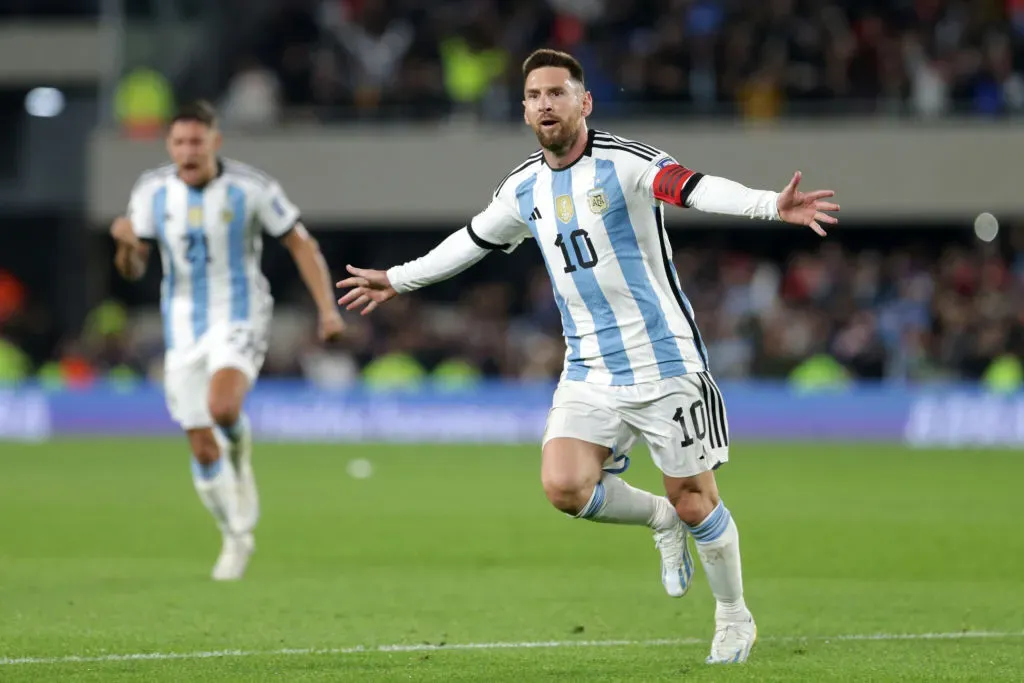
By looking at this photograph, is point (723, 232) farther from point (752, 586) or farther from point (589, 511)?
point (589, 511)

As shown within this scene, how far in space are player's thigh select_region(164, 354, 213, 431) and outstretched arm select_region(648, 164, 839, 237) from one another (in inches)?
158

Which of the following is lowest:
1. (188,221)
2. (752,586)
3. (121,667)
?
(752,586)

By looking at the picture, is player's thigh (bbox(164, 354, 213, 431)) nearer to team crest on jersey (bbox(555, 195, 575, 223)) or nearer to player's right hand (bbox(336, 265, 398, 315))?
player's right hand (bbox(336, 265, 398, 315))

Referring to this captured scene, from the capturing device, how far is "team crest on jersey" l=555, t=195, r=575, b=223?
22.8 feet

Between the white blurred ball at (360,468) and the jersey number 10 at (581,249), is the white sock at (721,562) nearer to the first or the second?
the jersey number 10 at (581,249)

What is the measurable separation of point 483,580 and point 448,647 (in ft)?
8.76

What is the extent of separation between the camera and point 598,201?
22.6 ft

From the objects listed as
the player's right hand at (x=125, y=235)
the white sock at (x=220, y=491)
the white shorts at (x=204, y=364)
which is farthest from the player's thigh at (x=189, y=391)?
the player's right hand at (x=125, y=235)

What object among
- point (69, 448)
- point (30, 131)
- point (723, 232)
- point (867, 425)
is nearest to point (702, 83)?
point (723, 232)

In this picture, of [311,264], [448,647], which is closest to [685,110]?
[311,264]

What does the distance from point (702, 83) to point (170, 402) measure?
17359mm

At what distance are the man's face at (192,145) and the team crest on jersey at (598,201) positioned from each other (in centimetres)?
359

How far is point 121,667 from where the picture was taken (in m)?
6.66

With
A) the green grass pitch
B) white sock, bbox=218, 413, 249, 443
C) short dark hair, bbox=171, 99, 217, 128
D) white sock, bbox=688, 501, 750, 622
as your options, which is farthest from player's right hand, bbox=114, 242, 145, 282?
white sock, bbox=688, 501, 750, 622
